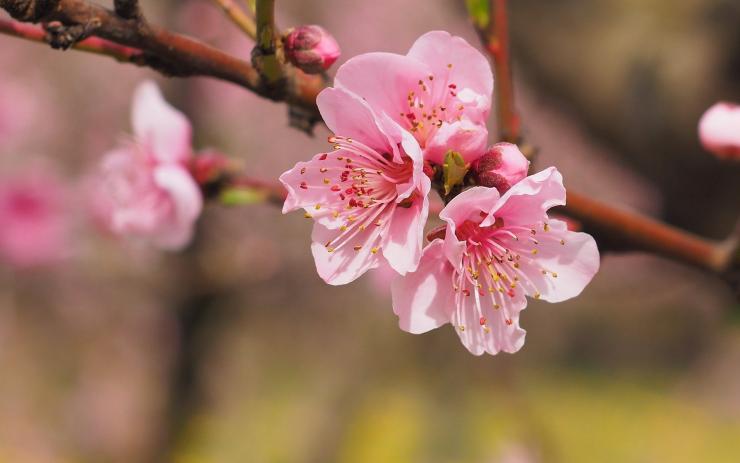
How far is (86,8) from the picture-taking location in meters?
0.57

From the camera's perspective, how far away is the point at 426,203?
1.81ft

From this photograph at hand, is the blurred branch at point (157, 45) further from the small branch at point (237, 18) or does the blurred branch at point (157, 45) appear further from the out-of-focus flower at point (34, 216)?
the out-of-focus flower at point (34, 216)

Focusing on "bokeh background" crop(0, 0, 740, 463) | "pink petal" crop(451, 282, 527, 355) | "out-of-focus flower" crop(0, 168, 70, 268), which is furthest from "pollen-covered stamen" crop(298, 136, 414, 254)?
"out-of-focus flower" crop(0, 168, 70, 268)

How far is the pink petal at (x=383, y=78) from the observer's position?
59cm

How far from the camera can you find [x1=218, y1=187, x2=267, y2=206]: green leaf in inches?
35.9

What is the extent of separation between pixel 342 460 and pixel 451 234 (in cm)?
382

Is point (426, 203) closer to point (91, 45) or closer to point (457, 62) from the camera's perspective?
point (457, 62)

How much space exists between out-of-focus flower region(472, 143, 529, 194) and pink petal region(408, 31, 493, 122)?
0.04 meters

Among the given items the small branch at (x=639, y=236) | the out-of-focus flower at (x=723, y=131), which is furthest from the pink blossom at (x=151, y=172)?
the out-of-focus flower at (x=723, y=131)

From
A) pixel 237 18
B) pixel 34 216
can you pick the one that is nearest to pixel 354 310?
pixel 34 216

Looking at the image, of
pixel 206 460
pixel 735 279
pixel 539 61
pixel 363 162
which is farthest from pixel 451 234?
pixel 206 460

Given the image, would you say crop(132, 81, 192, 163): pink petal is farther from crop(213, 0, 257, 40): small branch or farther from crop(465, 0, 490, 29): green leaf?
crop(465, 0, 490, 29): green leaf

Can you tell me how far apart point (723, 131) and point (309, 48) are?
0.50 meters

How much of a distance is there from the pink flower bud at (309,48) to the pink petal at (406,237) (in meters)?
0.16
